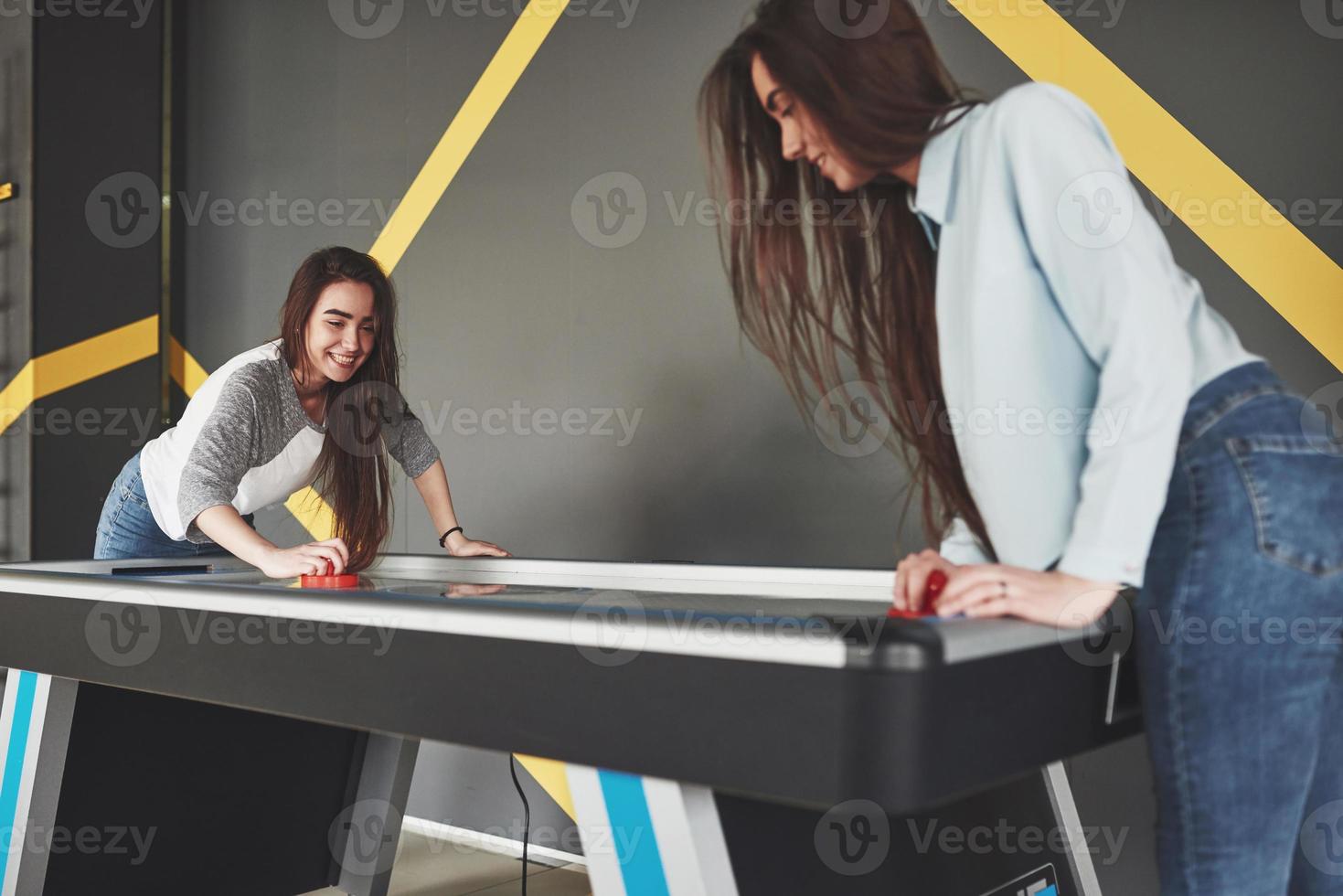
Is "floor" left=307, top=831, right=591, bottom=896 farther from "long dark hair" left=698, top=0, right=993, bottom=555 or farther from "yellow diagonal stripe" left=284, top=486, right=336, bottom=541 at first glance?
"long dark hair" left=698, top=0, right=993, bottom=555

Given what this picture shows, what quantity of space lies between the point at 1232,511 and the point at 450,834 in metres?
2.58

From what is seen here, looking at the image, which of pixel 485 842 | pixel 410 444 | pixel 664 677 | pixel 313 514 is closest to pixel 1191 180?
pixel 664 677

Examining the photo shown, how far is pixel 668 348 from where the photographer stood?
275 centimetres

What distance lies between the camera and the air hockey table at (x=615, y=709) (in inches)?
37.4

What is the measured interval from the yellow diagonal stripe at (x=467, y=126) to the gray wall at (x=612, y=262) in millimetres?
37

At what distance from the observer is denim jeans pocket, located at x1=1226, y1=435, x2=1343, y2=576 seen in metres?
0.96

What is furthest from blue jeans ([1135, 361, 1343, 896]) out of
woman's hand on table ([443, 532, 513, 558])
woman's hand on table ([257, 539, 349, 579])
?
woman's hand on table ([443, 532, 513, 558])

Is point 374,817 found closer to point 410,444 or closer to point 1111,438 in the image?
point 410,444

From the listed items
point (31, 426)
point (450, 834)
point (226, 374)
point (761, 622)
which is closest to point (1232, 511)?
point (761, 622)

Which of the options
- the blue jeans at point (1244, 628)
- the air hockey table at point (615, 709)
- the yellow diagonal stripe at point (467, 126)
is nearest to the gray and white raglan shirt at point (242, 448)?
the air hockey table at point (615, 709)

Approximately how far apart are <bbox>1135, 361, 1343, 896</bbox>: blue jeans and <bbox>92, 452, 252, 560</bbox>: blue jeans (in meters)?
1.96

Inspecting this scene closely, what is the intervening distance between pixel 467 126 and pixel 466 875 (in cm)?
196

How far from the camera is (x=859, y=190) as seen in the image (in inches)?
52.9

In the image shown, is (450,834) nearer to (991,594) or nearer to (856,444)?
(856,444)
